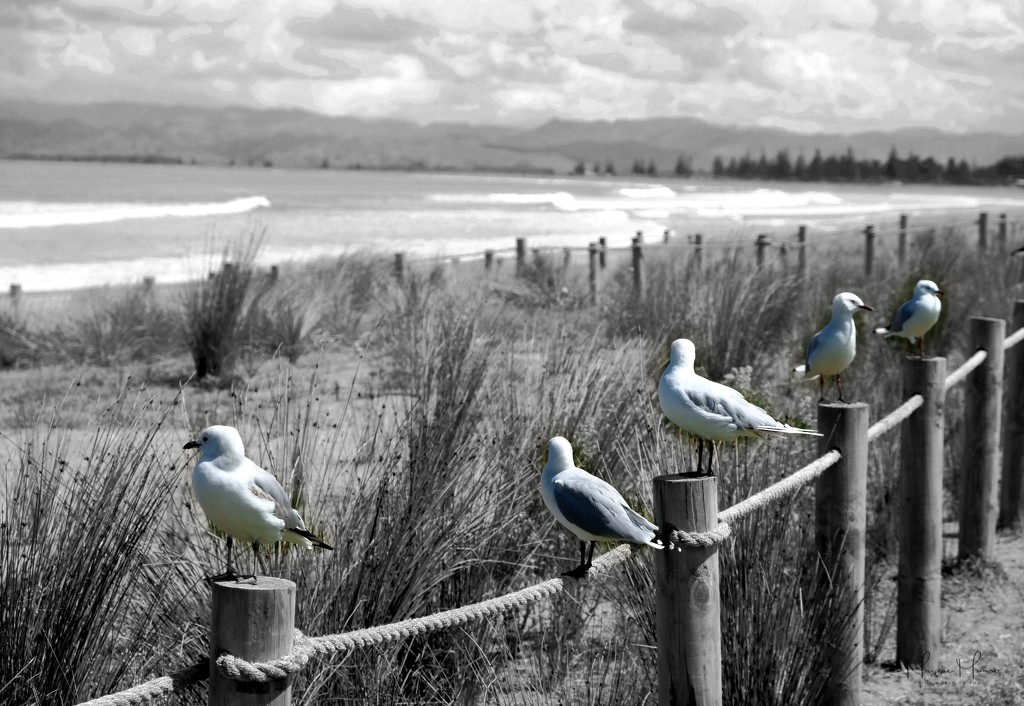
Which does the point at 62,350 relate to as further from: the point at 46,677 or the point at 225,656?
the point at 225,656

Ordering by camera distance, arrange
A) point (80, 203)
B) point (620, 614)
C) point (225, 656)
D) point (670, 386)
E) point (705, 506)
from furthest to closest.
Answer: point (80, 203) → point (620, 614) → point (670, 386) → point (705, 506) → point (225, 656)

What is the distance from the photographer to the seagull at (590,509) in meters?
2.42

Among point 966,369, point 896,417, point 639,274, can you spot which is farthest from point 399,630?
point 639,274

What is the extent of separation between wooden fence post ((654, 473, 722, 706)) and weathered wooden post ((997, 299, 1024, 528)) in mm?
3741

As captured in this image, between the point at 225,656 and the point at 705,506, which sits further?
the point at 705,506

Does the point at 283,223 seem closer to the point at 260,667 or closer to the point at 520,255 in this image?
the point at 520,255

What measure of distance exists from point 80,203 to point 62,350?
4443cm

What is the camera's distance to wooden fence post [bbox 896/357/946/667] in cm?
425

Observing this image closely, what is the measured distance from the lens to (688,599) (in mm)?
2559

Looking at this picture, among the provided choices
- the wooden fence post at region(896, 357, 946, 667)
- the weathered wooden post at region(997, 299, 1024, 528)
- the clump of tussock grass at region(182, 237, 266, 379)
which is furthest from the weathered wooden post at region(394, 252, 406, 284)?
the wooden fence post at region(896, 357, 946, 667)

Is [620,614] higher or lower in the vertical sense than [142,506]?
lower

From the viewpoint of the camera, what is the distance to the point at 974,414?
5156 mm

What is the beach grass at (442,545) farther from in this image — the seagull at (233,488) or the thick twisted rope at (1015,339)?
the thick twisted rope at (1015,339)

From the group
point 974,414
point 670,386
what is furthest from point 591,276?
point 670,386
